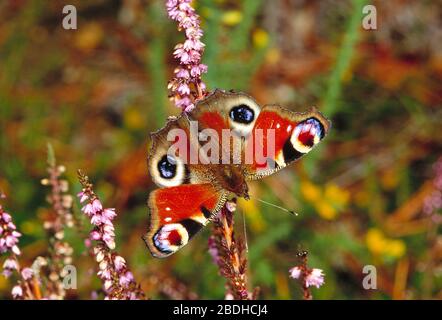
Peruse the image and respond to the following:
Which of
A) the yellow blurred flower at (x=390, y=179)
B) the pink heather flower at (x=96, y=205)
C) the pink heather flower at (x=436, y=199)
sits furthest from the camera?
the yellow blurred flower at (x=390, y=179)

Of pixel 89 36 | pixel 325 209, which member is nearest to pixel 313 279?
pixel 325 209

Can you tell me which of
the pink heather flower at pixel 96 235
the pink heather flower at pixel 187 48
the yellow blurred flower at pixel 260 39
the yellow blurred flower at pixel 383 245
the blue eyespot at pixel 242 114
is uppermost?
the yellow blurred flower at pixel 260 39

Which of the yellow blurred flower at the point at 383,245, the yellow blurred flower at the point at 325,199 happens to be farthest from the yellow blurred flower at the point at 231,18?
the yellow blurred flower at the point at 383,245

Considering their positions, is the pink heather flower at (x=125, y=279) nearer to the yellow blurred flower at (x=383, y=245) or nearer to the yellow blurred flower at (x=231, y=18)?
the yellow blurred flower at (x=383, y=245)

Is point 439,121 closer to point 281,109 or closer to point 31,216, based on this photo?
point 281,109

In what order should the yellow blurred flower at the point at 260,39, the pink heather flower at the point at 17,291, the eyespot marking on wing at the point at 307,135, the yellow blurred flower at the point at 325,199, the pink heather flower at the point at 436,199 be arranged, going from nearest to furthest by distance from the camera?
the pink heather flower at the point at 17,291
the eyespot marking on wing at the point at 307,135
the pink heather flower at the point at 436,199
the yellow blurred flower at the point at 325,199
the yellow blurred flower at the point at 260,39

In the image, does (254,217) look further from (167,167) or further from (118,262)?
(118,262)

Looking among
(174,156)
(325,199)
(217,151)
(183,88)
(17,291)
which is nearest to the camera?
(183,88)
